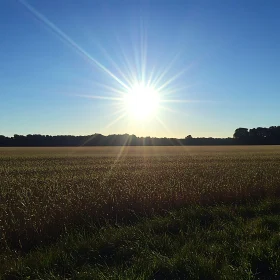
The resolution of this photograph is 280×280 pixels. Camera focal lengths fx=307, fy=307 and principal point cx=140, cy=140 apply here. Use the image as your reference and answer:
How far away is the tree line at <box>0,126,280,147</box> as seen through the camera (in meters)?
111

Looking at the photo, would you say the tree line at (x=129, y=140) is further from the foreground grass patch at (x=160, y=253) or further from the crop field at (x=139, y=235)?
the foreground grass patch at (x=160, y=253)

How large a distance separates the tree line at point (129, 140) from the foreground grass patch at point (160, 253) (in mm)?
104850

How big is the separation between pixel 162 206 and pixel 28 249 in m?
4.36

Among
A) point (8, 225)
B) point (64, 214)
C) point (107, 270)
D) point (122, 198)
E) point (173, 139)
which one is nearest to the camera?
point (107, 270)

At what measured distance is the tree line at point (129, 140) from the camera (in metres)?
111

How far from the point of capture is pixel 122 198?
31.1ft

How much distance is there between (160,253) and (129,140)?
117m

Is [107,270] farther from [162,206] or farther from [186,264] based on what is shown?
[162,206]

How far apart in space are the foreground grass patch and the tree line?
104850mm

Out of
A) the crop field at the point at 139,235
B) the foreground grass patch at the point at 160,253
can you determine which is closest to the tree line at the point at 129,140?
the crop field at the point at 139,235

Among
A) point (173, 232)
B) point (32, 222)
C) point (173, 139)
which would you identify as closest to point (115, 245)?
point (173, 232)

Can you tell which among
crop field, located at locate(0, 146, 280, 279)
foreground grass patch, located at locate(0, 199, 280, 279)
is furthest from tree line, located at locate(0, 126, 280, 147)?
foreground grass patch, located at locate(0, 199, 280, 279)

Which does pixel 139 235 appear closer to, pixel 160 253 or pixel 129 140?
pixel 160 253

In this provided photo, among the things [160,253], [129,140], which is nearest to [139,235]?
[160,253]
